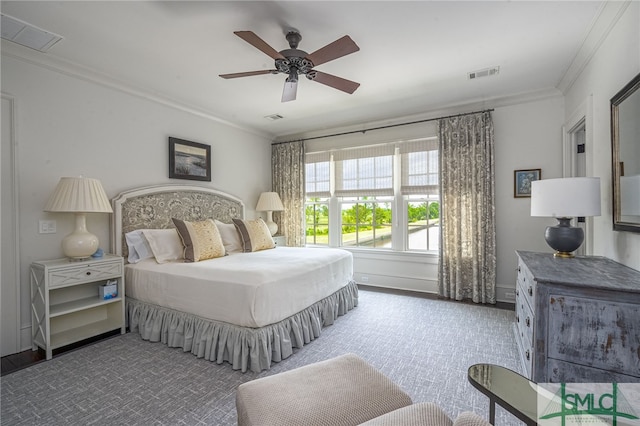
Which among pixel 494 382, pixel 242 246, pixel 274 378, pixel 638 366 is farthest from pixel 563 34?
pixel 242 246

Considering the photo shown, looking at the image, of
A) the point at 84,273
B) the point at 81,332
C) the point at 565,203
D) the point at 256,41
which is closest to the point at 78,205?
the point at 84,273

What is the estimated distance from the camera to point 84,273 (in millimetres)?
2654

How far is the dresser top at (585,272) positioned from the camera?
1511mm

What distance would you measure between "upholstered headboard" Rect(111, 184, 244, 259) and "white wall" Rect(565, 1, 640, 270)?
441cm

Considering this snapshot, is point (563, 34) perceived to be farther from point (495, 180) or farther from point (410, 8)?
point (495, 180)

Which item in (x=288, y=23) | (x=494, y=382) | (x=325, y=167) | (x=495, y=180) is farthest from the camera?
(x=325, y=167)

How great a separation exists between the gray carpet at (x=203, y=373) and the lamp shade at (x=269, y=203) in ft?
7.73

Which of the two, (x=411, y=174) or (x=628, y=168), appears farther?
(x=411, y=174)

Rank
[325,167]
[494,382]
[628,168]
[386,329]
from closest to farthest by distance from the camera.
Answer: [494,382] → [628,168] → [386,329] → [325,167]

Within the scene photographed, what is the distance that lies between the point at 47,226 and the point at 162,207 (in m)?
1.13

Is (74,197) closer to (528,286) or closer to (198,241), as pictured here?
(198,241)

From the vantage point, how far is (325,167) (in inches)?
206

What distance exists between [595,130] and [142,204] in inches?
184

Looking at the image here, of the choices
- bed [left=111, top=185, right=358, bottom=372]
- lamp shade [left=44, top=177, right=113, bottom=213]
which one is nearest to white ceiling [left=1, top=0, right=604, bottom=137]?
lamp shade [left=44, top=177, right=113, bottom=213]
